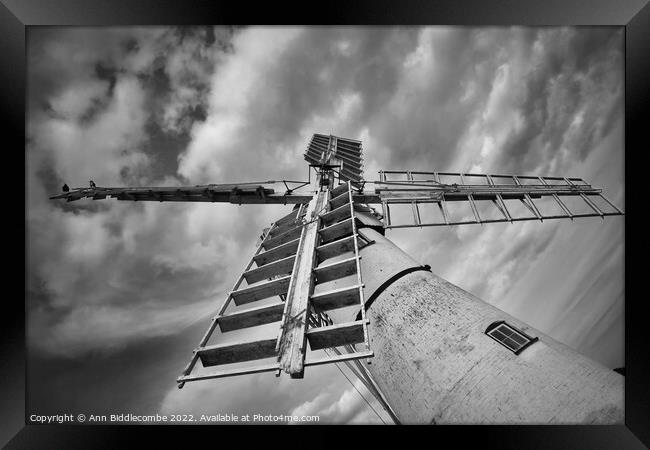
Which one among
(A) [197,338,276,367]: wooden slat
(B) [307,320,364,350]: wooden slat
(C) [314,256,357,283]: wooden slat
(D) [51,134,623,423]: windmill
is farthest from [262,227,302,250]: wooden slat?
(B) [307,320,364,350]: wooden slat

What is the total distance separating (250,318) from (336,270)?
149cm

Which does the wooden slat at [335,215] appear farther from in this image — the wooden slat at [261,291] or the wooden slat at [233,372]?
the wooden slat at [233,372]

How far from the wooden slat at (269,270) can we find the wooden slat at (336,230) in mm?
870

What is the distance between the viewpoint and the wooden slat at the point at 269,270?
6234 millimetres

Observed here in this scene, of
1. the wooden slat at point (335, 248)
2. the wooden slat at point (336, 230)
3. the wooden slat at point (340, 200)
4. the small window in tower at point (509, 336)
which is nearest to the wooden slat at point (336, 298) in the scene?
the wooden slat at point (335, 248)

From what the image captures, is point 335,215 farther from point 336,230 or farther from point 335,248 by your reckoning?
point 335,248

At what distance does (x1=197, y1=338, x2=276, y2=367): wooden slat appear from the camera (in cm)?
441

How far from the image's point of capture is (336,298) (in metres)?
4.89

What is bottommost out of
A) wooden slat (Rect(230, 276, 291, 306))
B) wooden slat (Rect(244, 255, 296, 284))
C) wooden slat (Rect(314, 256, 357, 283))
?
wooden slat (Rect(314, 256, 357, 283))

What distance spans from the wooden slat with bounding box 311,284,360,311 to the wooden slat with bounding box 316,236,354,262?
1.34 m

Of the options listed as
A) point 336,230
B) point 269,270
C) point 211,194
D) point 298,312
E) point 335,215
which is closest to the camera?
point 298,312

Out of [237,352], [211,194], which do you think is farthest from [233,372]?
[211,194]

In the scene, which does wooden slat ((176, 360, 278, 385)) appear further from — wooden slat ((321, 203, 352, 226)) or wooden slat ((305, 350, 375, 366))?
wooden slat ((321, 203, 352, 226))
